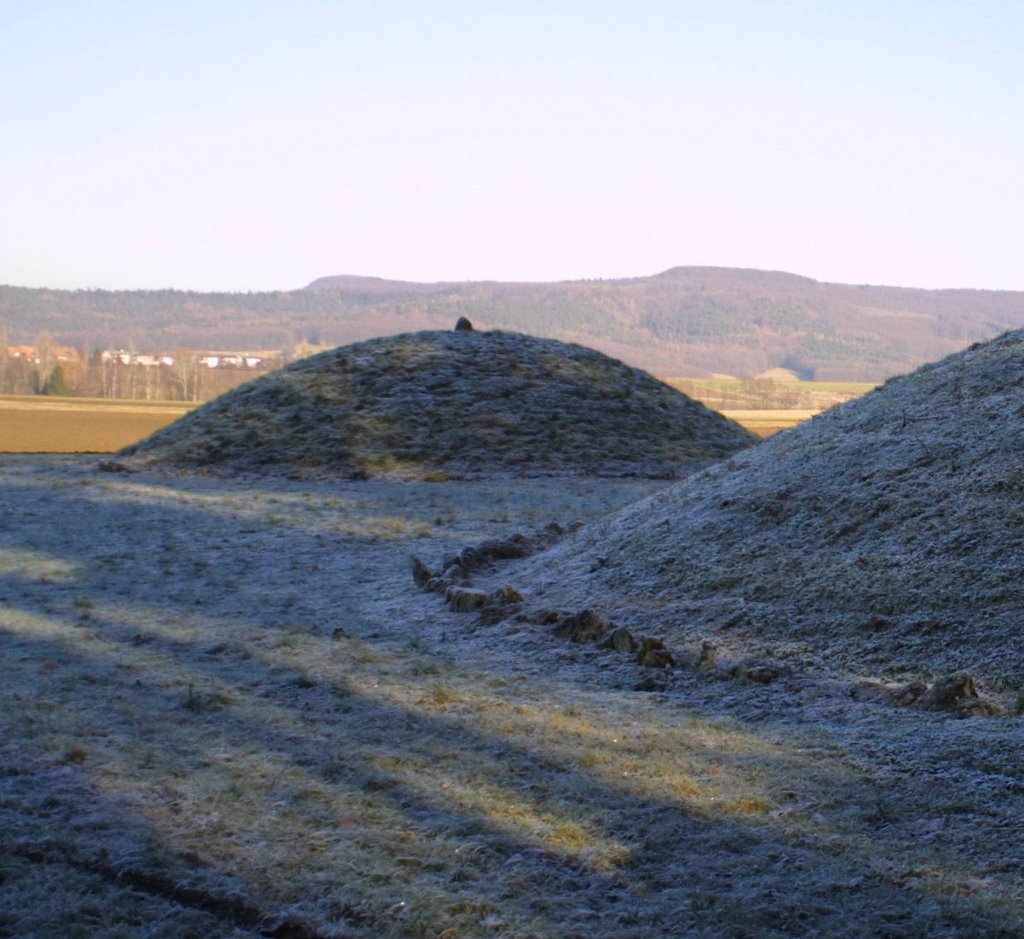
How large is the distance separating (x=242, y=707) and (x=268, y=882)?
64.2 inches

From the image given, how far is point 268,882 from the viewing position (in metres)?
2.75

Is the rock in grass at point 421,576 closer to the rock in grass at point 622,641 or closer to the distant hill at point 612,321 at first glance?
the rock in grass at point 622,641

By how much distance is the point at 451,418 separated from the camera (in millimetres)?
16688

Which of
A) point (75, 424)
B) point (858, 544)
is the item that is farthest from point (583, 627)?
point (75, 424)

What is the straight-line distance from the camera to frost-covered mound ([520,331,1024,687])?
505 cm

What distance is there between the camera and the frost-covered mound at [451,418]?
50.5 ft

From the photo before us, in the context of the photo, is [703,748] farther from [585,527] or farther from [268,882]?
[585,527]

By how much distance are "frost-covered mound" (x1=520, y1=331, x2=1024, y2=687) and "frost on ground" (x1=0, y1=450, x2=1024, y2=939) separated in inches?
8.9

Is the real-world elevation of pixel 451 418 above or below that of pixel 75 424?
above

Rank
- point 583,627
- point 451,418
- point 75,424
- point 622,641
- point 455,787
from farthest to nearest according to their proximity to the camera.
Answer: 1. point 75,424
2. point 451,418
3. point 583,627
4. point 622,641
5. point 455,787

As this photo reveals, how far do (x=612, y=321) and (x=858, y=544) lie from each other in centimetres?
16828

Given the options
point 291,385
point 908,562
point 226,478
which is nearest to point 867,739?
point 908,562

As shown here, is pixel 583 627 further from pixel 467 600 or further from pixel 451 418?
pixel 451 418

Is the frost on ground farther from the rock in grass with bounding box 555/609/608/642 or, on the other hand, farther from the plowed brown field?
the plowed brown field
